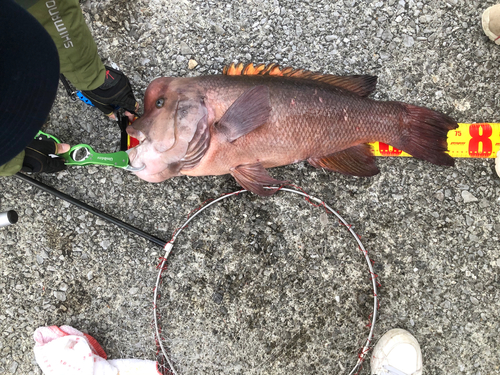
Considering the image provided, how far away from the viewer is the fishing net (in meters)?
2.54

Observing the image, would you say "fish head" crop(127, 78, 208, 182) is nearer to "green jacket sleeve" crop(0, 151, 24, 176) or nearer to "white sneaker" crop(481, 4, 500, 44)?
"green jacket sleeve" crop(0, 151, 24, 176)

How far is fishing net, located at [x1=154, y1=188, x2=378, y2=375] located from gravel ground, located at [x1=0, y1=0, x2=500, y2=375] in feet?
0.04

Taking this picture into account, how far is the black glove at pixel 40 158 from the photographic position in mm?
2273

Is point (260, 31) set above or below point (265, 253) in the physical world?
above

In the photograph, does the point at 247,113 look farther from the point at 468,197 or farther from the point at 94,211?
the point at 468,197

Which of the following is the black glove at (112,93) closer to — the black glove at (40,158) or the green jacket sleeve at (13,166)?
the black glove at (40,158)

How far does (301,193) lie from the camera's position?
2508 millimetres

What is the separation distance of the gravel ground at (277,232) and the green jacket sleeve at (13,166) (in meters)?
0.43

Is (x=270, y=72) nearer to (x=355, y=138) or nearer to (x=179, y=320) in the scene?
(x=355, y=138)

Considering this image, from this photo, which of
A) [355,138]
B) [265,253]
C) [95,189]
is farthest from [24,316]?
[355,138]

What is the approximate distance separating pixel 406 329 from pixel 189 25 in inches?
114

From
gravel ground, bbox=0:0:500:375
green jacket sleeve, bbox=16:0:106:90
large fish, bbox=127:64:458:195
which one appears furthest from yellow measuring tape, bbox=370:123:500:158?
green jacket sleeve, bbox=16:0:106:90

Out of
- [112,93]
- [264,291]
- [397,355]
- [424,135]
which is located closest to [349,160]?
[424,135]

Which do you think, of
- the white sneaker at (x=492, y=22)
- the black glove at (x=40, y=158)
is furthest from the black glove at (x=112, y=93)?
the white sneaker at (x=492, y=22)
